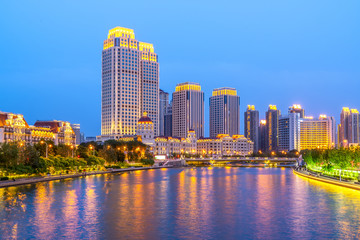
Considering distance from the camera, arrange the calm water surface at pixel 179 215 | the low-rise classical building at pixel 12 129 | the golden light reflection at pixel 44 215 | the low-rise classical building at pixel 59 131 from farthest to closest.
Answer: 1. the low-rise classical building at pixel 59 131
2. the low-rise classical building at pixel 12 129
3. the golden light reflection at pixel 44 215
4. the calm water surface at pixel 179 215

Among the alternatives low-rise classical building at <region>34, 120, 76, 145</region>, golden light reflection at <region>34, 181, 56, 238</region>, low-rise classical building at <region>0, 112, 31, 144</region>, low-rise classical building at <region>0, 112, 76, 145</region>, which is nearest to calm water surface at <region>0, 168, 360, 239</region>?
golden light reflection at <region>34, 181, 56, 238</region>

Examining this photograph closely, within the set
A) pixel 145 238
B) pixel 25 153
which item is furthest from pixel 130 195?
pixel 25 153

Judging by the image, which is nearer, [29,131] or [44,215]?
[44,215]

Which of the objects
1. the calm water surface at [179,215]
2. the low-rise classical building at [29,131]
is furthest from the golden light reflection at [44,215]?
the low-rise classical building at [29,131]

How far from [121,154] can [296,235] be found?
126491mm

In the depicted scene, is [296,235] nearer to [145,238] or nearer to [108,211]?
[145,238]

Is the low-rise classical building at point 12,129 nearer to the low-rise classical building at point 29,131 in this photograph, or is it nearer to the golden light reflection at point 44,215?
the low-rise classical building at point 29,131

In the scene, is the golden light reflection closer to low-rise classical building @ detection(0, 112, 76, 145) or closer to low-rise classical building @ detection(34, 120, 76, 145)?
low-rise classical building @ detection(0, 112, 76, 145)

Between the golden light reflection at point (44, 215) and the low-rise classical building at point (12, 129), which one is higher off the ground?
the low-rise classical building at point (12, 129)

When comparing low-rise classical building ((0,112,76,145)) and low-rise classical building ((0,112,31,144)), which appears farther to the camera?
low-rise classical building ((0,112,76,145))

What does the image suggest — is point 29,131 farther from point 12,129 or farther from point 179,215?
point 179,215

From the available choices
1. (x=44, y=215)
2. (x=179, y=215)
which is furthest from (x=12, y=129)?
(x=179, y=215)

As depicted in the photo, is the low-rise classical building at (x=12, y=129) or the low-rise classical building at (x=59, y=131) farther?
the low-rise classical building at (x=59, y=131)

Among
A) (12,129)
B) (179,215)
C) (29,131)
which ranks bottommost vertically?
(179,215)
